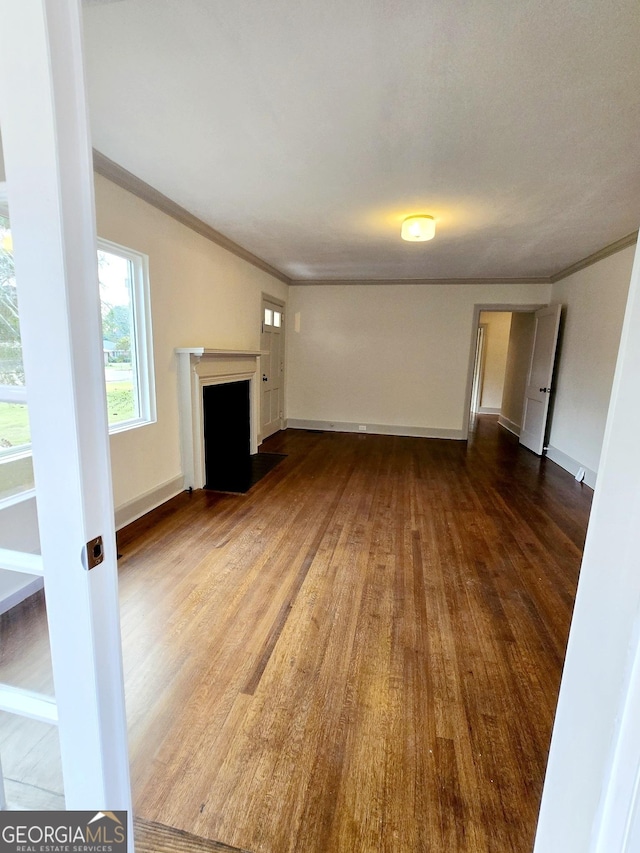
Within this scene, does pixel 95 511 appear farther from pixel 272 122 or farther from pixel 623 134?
pixel 623 134

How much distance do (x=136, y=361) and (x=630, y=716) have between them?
10.6ft

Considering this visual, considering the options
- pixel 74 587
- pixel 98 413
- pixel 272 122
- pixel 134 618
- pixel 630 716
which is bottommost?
pixel 134 618

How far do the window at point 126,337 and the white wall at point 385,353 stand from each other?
370 cm

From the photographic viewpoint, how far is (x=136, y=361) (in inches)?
118

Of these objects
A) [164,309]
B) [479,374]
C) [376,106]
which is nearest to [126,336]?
[164,309]

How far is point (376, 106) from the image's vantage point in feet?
5.90

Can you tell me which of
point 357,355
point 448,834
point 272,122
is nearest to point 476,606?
point 448,834

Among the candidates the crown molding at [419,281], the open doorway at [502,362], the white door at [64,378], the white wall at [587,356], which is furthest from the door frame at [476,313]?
the white door at [64,378]

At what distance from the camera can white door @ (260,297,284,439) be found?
554cm

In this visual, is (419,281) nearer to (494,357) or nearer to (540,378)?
(540,378)

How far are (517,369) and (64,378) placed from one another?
7.52 m

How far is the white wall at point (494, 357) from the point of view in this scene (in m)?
9.15

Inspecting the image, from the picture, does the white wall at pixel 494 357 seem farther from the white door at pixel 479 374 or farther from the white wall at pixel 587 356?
the white wall at pixel 587 356

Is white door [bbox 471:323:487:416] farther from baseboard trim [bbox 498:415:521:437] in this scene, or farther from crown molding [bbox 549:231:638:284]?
crown molding [bbox 549:231:638:284]
